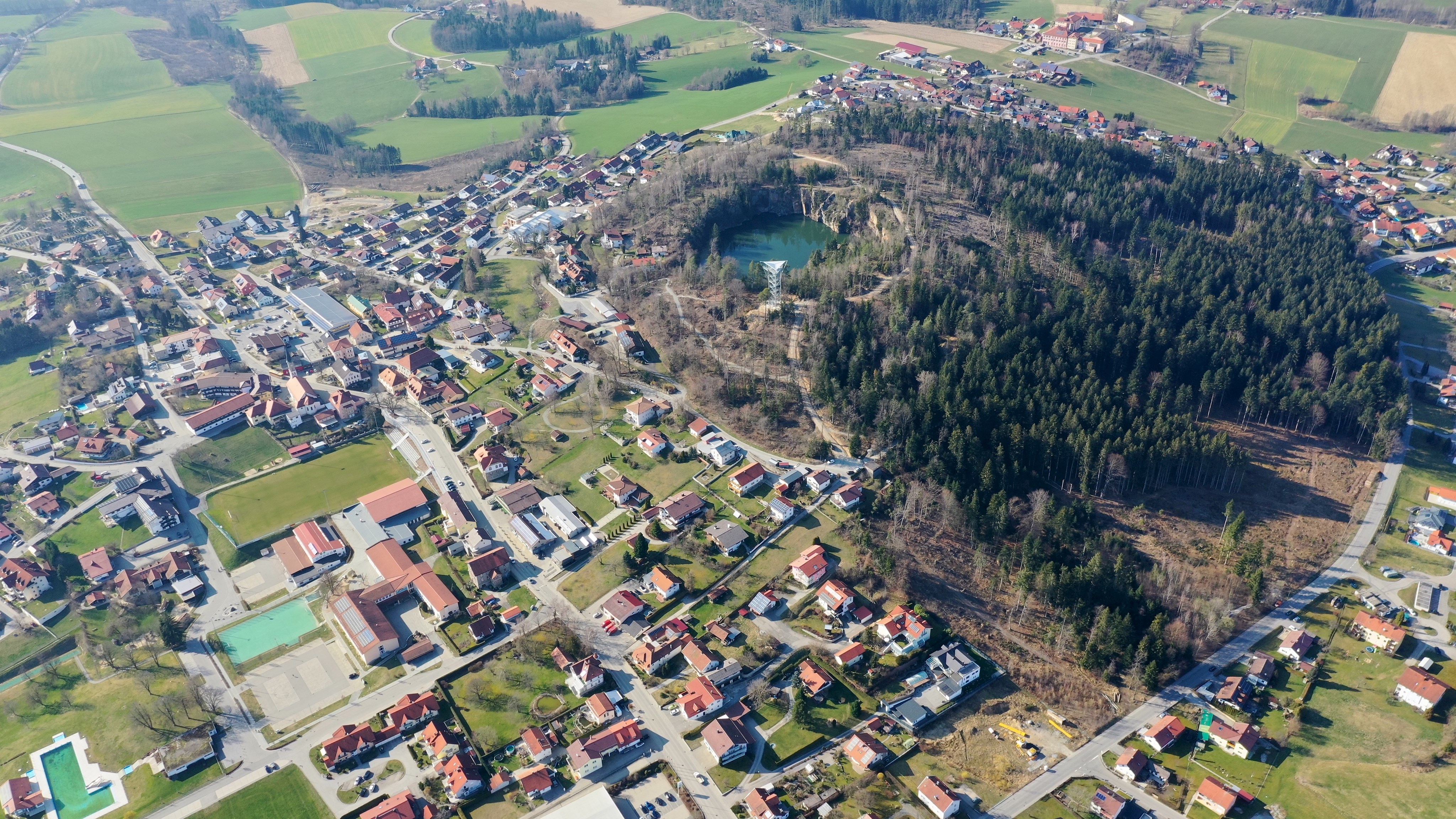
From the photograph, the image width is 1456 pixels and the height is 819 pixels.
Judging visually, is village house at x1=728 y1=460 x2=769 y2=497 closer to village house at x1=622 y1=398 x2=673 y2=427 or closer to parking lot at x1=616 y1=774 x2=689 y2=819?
village house at x1=622 y1=398 x2=673 y2=427

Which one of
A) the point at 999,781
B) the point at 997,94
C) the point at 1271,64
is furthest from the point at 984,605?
the point at 1271,64

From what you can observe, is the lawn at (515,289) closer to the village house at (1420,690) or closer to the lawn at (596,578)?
the lawn at (596,578)

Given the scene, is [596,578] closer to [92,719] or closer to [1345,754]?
[92,719]

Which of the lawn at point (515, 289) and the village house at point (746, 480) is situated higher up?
the lawn at point (515, 289)

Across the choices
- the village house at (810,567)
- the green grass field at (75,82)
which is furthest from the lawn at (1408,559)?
the green grass field at (75,82)

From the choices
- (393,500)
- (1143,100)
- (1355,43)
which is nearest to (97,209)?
(393,500)

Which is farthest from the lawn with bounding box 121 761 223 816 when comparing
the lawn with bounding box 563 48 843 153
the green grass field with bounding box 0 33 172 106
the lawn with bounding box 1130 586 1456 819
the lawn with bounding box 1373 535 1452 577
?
the green grass field with bounding box 0 33 172 106
